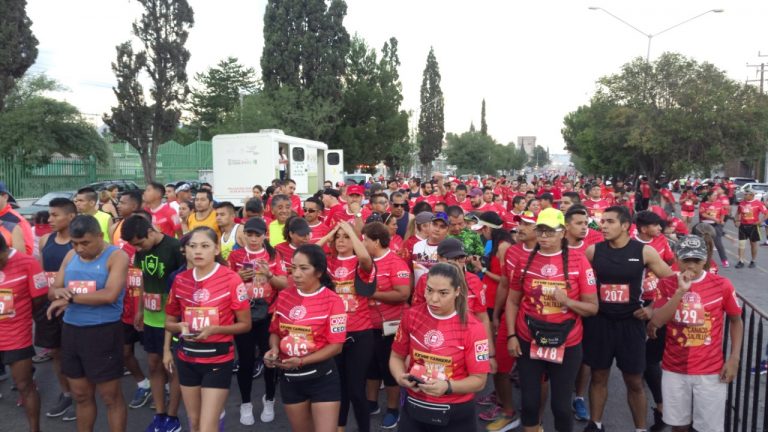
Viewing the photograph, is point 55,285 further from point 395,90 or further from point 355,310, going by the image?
point 395,90

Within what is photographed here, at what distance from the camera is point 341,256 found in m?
4.69

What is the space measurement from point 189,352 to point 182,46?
27.2m

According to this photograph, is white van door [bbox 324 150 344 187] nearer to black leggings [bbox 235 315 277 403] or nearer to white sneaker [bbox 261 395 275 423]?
black leggings [bbox 235 315 277 403]

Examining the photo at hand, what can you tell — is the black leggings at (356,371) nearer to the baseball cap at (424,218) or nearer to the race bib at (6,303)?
the baseball cap at (424,218)

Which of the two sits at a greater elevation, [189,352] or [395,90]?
[395,90]

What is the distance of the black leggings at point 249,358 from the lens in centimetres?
498

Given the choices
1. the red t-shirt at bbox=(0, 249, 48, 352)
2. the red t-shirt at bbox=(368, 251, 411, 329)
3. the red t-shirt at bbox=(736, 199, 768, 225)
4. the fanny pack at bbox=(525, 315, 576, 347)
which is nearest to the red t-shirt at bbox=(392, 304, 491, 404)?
the fanny pack at bbox=(525, 315, 576, 347)

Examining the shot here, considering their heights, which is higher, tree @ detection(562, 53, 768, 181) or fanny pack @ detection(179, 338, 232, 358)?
tree @ detection(562, 53, 768, 181)

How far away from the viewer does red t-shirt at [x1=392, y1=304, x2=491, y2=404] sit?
315 cm

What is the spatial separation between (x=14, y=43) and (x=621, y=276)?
2706 centimetres

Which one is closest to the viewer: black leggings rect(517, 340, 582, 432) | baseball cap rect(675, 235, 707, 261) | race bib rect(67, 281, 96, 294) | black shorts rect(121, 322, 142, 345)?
baseball cap rect(675, 235, 707, 261)

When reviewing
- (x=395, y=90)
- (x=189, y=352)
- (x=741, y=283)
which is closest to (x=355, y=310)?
(x=189, y=352)

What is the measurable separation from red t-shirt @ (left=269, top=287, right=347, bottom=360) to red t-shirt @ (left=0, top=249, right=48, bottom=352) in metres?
2.20

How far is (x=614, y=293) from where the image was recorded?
446 centimetres
